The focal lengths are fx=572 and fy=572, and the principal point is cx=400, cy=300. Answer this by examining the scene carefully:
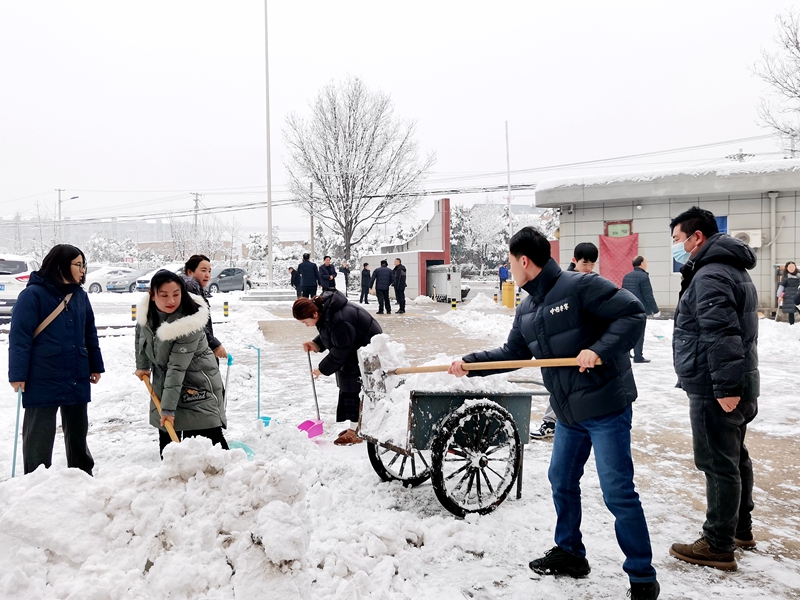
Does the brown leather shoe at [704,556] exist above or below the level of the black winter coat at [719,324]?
below

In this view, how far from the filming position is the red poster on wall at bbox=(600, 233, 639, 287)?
16438 millimetres

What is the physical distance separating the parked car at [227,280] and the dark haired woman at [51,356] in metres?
28.3

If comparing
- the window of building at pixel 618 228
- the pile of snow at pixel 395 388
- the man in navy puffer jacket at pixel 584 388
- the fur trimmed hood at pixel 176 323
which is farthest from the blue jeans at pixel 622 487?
the window of building at pixel 618 228

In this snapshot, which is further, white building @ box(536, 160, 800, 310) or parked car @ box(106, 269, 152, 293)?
parked car @ box(106, 269, 152, 293)

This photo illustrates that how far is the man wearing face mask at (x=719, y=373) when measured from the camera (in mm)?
3062

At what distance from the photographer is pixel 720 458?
3166 mm

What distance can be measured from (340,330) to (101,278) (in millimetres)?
33942

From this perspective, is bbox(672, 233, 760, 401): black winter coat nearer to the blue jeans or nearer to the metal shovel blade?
the blue jeans

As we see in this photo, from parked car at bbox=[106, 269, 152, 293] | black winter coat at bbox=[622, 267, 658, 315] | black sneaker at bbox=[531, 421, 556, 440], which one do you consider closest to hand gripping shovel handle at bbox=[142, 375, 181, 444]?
black sneaker at bbox=[531, 421, 556, 440]

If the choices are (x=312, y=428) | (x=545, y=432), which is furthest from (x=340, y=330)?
(x=545, y=432)

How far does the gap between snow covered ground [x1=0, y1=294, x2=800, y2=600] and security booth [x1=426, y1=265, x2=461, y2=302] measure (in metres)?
17.9

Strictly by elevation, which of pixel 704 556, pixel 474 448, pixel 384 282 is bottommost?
pixel 704 556

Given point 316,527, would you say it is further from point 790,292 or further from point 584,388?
point 790,292

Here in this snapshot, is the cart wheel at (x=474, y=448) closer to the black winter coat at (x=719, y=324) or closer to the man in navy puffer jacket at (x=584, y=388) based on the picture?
the man in navy puffer jacket at (x=584, y=388)
